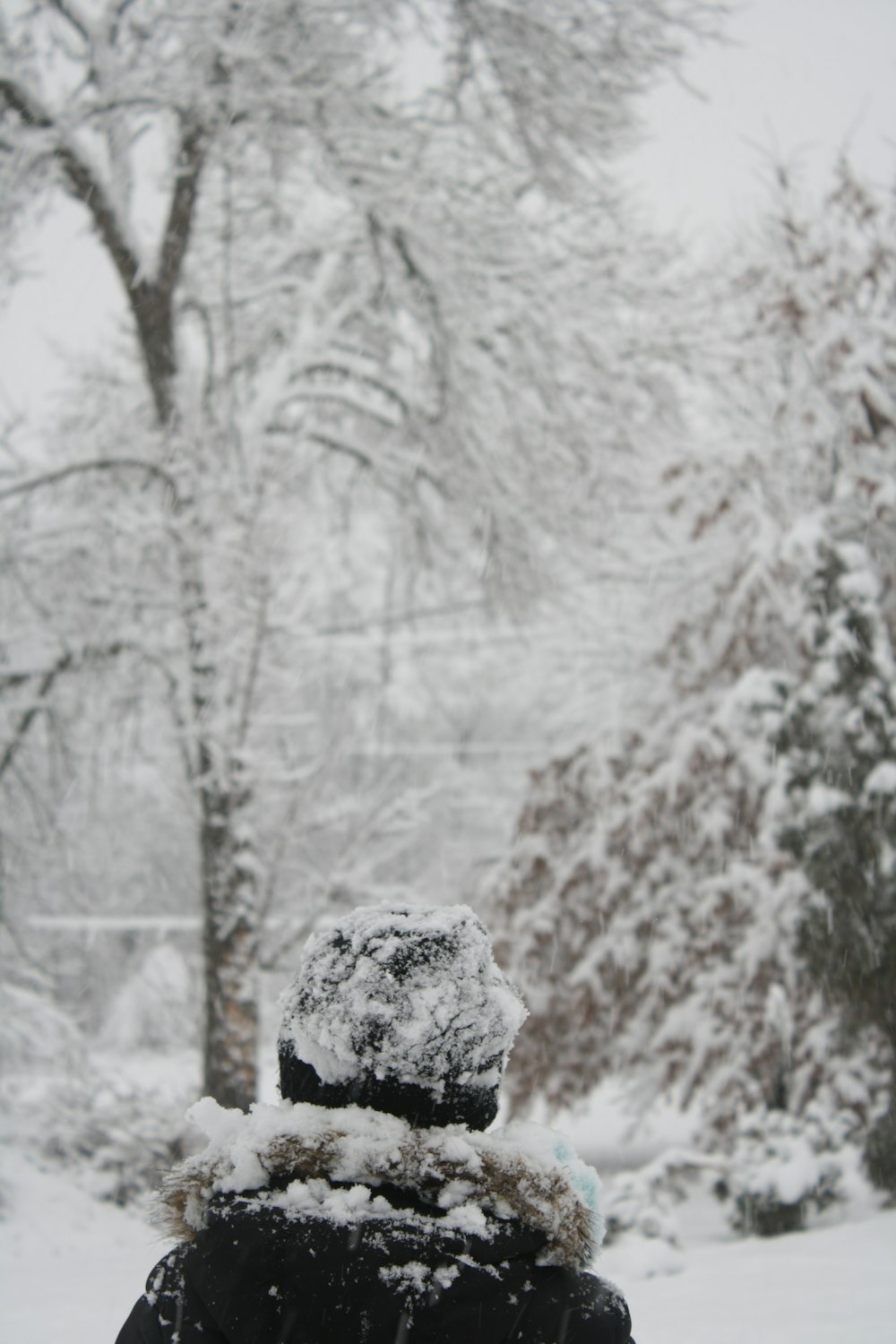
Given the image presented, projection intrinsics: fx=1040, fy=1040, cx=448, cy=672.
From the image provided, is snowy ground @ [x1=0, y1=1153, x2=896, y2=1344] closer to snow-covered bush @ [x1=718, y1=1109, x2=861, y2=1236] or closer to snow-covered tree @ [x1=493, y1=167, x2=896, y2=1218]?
snow-covered bush @ [x1=718, y1=1109, x2=861, y2=1236]

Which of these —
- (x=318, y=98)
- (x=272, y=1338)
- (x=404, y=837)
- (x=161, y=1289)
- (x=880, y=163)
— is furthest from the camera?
(x=404, y=837)

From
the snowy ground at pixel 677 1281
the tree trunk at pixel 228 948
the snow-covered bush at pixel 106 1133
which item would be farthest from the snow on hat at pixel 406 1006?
the snow-covered bush at pixel 106 1133

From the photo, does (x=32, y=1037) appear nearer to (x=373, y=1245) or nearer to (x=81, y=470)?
(x=81, y=470)

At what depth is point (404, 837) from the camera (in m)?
10.2

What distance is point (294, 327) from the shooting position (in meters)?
8.76

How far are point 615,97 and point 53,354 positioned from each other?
5.30 m

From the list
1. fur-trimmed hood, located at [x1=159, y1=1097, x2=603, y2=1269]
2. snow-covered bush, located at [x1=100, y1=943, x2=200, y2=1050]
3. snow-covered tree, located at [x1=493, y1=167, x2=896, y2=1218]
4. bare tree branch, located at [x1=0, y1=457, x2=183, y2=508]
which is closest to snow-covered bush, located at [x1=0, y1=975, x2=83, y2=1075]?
snow-covered bush, located at [x1=100, y1=943, x2=200, y2=1050]

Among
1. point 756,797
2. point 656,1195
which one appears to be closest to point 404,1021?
point 756,797

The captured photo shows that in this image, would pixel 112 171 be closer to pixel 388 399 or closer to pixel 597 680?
pixel 388 399

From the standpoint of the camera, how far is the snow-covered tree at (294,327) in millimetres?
6574

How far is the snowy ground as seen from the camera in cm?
398

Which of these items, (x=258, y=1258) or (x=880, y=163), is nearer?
(x=258, y=1258)

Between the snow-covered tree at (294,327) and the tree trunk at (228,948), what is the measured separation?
0.8 inches

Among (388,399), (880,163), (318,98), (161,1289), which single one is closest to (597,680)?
(388,399)
